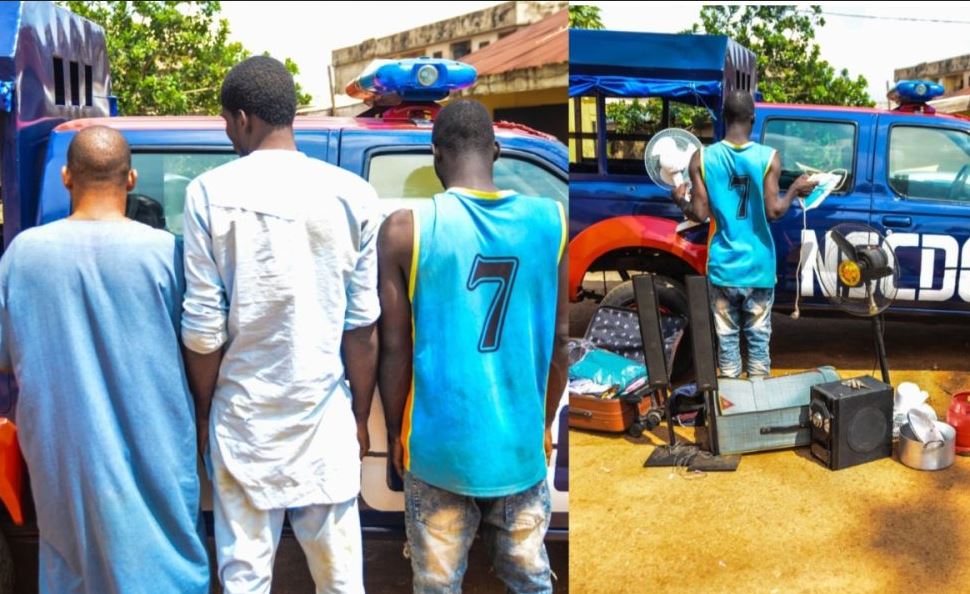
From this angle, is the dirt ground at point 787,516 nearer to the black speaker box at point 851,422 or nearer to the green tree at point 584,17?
the black speaker box at point 851,422

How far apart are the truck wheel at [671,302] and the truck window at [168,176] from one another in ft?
7.58

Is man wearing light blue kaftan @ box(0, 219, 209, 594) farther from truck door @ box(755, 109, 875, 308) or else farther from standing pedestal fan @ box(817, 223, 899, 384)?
truck door @ box(755, 109, 875, 308)

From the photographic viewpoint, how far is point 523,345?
2.06 metres

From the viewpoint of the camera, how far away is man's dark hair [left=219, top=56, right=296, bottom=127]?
6.65 feet

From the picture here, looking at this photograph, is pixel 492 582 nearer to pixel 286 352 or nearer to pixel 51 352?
pixel 286 352

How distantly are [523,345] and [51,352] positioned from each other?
41.8 inches

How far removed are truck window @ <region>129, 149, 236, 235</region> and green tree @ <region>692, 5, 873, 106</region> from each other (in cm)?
214

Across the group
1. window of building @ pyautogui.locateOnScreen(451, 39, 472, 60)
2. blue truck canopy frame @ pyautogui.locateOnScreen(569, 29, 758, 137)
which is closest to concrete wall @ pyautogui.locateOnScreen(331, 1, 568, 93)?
window of building @ pyautogui.locateOnScreen(451, 39, 472, 60)

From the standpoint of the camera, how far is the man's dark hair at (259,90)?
6.65 feet

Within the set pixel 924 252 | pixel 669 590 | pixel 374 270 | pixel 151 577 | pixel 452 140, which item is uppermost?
pixel 452 140

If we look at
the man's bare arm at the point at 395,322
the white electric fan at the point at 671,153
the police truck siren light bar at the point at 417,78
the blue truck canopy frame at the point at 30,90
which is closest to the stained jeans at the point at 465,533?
the man's bare arm at the point at 395,322

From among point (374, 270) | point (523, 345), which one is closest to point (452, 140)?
point (374, 270)

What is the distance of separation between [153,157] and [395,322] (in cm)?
107

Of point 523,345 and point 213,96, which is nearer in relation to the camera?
point 523,345
